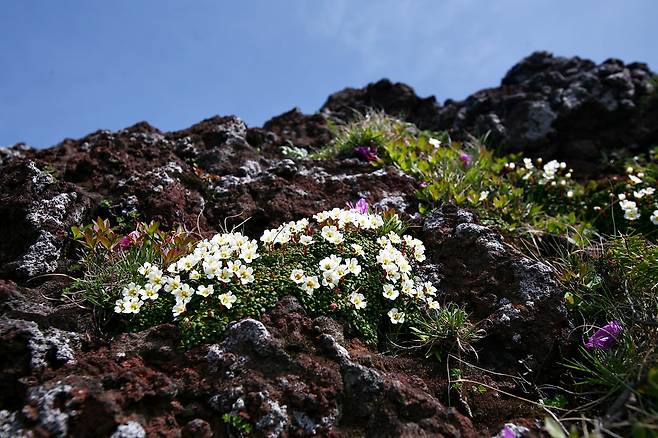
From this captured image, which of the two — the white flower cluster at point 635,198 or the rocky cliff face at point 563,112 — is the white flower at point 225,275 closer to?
the white flower cluster at point 635,198

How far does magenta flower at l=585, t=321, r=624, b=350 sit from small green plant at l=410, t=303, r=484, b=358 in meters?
0.73

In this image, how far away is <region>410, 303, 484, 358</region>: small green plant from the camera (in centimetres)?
341

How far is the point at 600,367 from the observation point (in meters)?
3.06

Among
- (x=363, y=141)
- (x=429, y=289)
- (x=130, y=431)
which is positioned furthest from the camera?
(x=363, y=141)

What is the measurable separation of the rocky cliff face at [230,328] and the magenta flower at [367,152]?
16 centimetres

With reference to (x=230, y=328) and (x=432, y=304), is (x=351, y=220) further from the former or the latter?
(x=230, y=328)

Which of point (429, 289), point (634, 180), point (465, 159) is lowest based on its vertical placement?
point (429, 289)

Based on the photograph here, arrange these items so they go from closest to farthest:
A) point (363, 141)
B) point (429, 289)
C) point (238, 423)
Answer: point (238, 423) < point (429, 289) < point (363, 141)

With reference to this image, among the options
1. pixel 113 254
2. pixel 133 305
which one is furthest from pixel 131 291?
pixel 113 254

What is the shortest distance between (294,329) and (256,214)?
68.5 inches

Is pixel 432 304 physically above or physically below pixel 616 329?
above

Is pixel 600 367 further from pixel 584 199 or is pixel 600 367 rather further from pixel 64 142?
pixel 64 142

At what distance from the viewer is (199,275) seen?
11.5 feet

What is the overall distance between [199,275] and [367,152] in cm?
318
